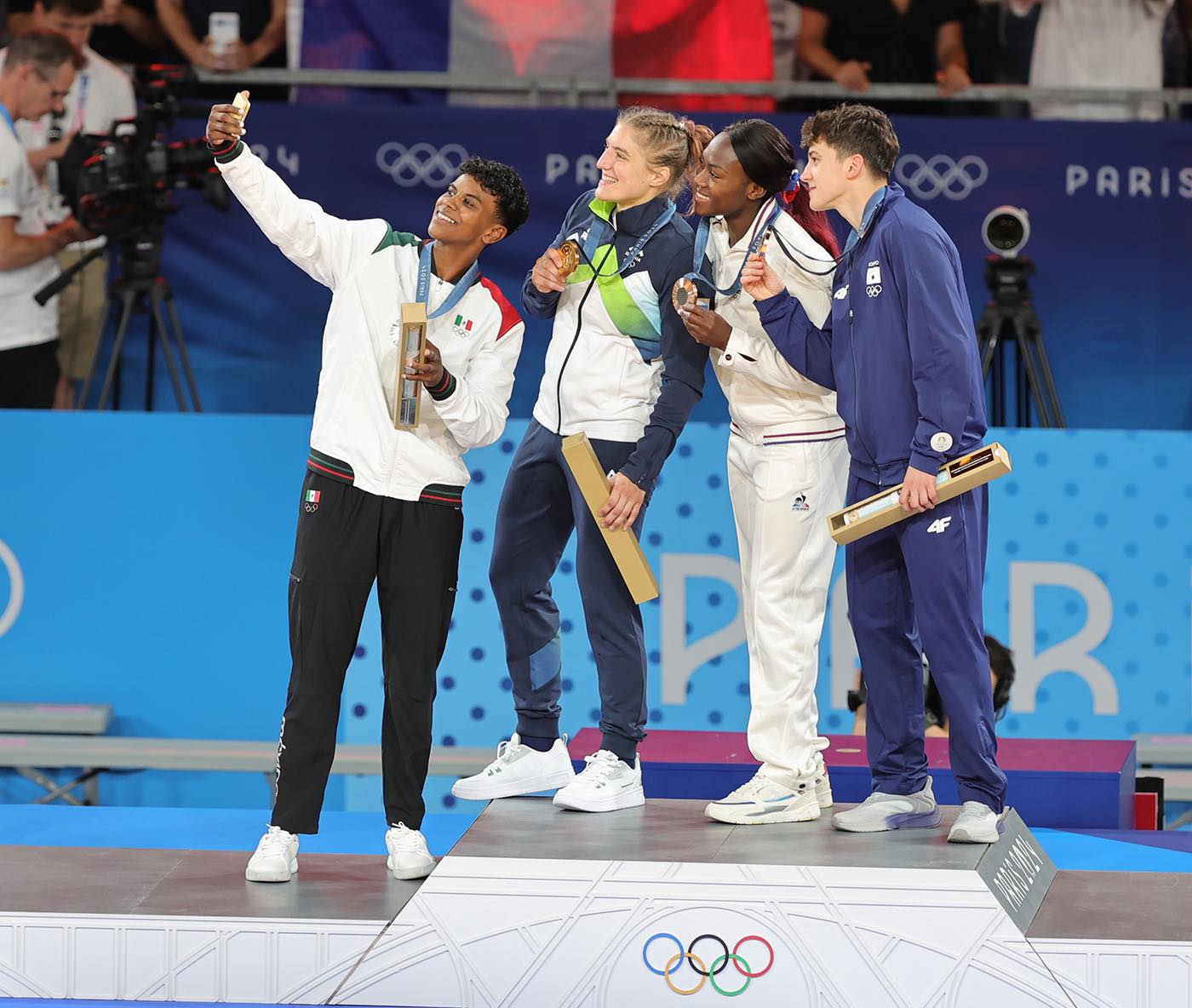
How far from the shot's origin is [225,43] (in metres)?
6.26

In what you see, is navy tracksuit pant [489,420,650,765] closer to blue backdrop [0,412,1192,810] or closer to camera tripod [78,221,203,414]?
blue backdrop [0,412,1192,810]

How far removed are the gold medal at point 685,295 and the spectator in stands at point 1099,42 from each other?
3424 mm

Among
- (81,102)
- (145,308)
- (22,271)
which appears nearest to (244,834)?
(145,308)

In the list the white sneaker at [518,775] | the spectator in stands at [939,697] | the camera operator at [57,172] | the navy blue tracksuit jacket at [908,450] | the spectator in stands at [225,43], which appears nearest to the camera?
the navy blue tracksuit jacket at [908,450]

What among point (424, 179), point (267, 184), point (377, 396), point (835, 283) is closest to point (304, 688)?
point (377, 396)

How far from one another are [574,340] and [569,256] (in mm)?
201

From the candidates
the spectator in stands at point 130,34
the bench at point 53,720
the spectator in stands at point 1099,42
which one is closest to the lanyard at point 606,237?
the bench at point 53,720

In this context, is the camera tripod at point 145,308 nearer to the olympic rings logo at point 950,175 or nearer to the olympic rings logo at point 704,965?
the olympic rings logo at point 950,175

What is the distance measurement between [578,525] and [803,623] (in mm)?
572

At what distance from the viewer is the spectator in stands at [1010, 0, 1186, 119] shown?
20.9ft

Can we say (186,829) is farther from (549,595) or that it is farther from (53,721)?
(53,721)

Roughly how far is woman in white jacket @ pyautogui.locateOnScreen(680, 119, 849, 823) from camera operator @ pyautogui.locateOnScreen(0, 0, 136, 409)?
3247 mm

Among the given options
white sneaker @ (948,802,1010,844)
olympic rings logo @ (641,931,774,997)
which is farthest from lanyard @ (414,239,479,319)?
white sneaker @ (948,802,1010,844)

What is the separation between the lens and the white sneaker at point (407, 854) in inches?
137
